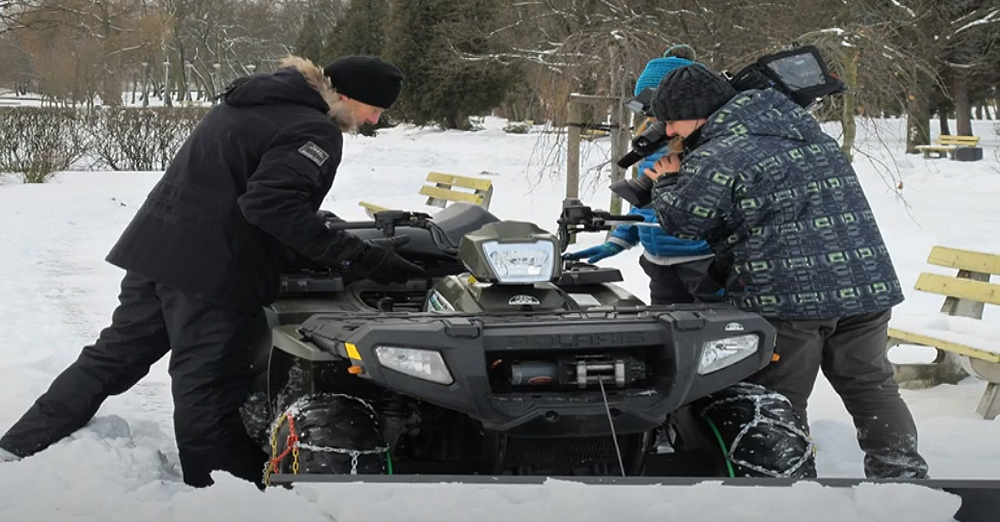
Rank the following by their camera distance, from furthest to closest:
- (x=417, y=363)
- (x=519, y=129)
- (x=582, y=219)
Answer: (x=519, y=129) → (x=582, y=219) → (x=417, y=363)

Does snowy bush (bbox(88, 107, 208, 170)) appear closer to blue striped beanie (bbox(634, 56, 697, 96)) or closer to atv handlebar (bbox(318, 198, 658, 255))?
blue striped beanie (bbox(634, 56, 697, 96))

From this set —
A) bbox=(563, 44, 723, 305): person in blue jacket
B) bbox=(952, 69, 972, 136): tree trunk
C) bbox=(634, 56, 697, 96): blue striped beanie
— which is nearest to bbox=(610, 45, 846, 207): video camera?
bbox=(563, 44, 723, 305): person in blue jacket

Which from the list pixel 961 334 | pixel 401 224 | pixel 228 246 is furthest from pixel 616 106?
pixel 228 246

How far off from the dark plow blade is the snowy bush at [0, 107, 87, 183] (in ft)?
54.5

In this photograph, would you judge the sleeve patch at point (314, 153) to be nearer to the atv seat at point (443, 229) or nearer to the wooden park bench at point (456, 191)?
the atv seat at point (443, 229)

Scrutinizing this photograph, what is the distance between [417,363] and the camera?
301 centimetres

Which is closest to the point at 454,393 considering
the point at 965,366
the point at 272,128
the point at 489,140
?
the point at 272,128

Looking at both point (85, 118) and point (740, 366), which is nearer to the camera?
point (740, 366)

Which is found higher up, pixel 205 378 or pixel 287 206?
pixel 287 206

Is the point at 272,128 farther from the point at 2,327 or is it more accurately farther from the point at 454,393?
the point at 2,327

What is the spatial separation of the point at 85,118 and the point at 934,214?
1481 centimetres

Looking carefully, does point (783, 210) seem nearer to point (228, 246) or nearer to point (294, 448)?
point (294, 448)

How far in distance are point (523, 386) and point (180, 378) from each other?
141 centimetres

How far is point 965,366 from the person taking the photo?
5750 millimetres
